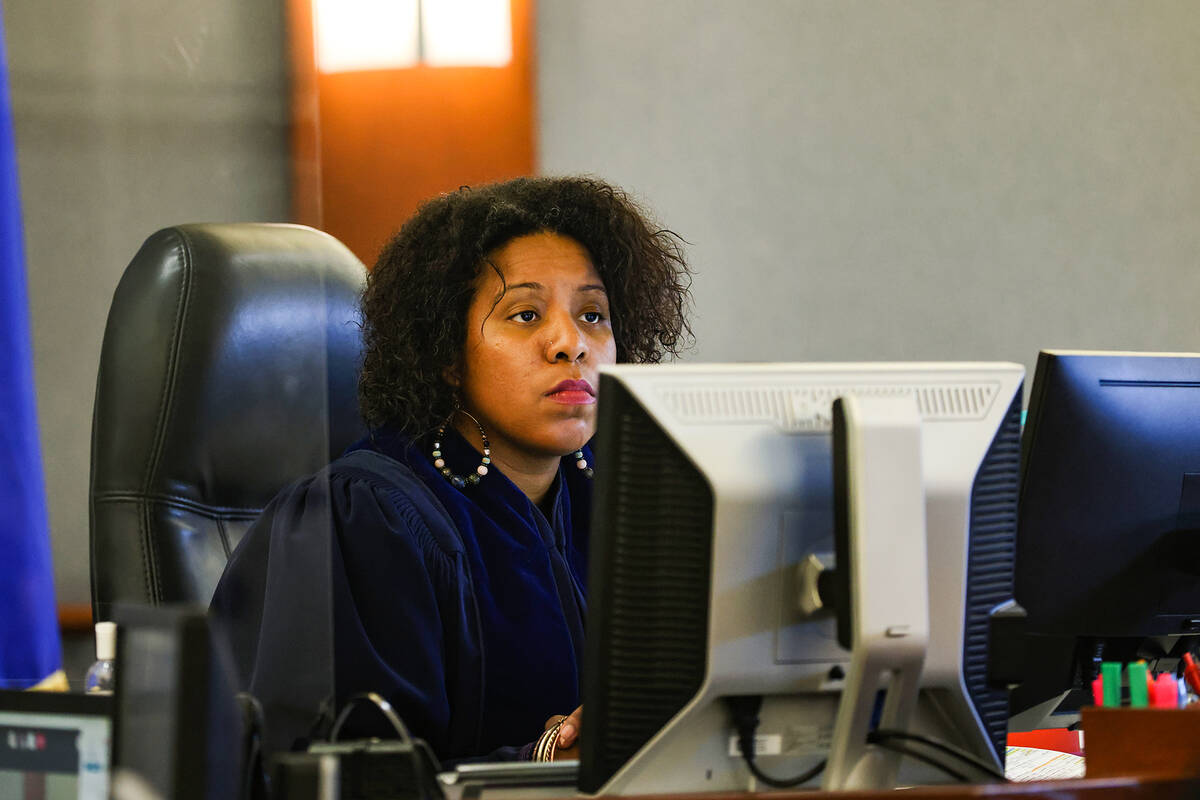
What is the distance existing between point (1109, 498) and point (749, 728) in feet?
1.69

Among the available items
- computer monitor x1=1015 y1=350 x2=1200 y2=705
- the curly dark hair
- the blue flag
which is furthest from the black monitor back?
the blue flag

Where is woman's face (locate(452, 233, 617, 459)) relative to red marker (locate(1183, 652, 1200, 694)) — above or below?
above

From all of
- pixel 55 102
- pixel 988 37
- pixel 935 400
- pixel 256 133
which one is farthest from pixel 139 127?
pixel 988 37

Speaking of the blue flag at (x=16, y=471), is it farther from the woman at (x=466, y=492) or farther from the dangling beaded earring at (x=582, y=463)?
the dangling beaded earring at (x=582, y=463)

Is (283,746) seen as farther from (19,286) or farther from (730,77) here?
(730,77)

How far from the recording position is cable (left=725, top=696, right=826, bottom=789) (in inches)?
39.4

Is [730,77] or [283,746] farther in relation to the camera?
[730,77]

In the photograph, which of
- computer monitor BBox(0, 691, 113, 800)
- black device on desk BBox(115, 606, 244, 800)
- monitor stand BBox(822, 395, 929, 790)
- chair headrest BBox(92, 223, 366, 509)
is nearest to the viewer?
black device on desk BBox(115, 606, 244, 800)

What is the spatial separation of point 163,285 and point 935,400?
3.43 feet

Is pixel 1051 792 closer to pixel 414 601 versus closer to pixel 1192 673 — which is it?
pixel 1192 673

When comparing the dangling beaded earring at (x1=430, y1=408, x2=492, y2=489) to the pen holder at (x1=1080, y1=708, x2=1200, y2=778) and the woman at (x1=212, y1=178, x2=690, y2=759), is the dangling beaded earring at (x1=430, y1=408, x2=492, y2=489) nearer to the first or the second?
the woman at (x1=212, y1=178, x2=690, y2=759)

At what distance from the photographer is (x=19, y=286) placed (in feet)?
4.49

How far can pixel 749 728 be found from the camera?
1.00m

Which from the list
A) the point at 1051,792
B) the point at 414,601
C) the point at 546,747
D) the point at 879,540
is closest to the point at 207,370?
the point at 414,601
